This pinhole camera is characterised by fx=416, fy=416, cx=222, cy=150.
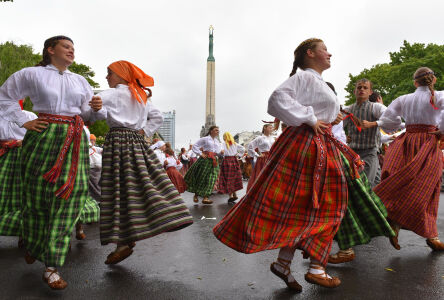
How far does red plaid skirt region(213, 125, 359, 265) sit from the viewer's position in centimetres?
295

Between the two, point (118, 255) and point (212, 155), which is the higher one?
point (212, 155)

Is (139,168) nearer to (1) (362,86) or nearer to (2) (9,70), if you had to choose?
(1) (362,86)

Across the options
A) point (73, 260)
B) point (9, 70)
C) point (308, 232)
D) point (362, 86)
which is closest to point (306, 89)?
point (308, 232)

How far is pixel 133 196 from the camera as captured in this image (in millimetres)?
3664

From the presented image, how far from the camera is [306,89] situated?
10.3 feet

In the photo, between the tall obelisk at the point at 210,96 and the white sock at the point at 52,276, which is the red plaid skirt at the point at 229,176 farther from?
the tall obelisk at the point at 210,96

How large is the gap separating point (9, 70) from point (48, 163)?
30.0m

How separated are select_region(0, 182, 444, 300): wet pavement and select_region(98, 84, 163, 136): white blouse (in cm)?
133

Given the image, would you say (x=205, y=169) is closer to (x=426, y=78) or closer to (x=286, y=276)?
(x=426, y=78)

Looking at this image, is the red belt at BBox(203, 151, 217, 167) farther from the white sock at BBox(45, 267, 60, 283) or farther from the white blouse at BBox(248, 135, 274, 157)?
the white sock at BBox(45, 267, 60, 283)

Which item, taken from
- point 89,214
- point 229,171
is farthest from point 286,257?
point 229,171

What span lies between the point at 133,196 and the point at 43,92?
114cm

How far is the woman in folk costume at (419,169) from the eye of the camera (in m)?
4.41

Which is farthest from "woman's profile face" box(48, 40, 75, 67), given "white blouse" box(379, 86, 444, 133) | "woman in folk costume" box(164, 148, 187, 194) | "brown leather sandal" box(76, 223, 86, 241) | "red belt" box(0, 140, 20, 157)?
"woman in folk costume" box(164, 148, 187, 194)
